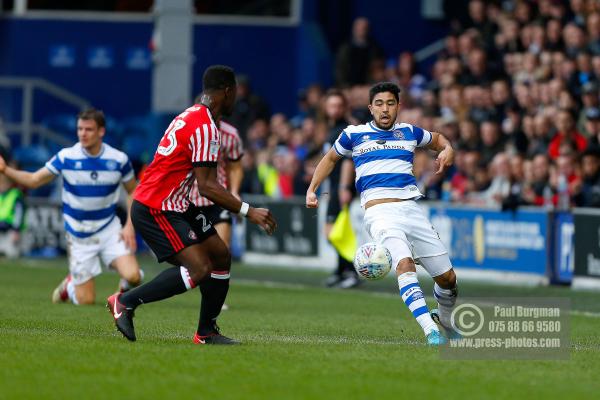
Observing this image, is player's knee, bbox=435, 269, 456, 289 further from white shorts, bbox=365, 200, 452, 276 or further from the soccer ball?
the soccer ball

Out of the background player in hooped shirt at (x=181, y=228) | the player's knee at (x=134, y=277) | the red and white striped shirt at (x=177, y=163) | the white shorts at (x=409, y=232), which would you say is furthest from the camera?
the player's knee at (x=134, y=277)

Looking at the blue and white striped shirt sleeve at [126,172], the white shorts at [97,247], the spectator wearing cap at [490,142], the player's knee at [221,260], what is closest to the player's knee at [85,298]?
the white shorts at [97,247]

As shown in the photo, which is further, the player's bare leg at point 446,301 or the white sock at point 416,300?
the player's bare leg at point 446,301

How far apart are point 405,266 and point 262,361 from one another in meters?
1.80

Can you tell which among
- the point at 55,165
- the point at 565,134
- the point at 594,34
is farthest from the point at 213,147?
the point at 594,34

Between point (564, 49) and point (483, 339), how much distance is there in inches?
466

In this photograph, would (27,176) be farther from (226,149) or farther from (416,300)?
(416,300)

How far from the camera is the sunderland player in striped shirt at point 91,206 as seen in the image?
1494 centimetres

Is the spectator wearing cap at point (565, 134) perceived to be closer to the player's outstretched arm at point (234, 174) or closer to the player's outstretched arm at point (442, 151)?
the player's outstretched arm at point (234, 174)

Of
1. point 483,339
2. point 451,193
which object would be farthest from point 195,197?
point 451,193

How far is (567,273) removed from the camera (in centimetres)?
1878

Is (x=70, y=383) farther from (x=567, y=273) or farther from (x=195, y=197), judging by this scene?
(x=567, y=273)

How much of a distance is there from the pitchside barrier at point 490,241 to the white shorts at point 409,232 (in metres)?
4.80

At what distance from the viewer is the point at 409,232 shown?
1122cm
